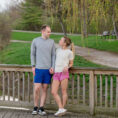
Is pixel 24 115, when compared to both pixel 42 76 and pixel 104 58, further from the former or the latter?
pixel 104 58

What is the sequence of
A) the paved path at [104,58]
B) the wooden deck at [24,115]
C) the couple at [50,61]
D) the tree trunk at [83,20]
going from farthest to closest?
the paved path at [104,58]
the wooden deck at [24,115]
the couple at [50,61]
the tree trunk at [83,20]

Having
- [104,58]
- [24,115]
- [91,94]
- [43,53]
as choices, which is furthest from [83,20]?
[104,58]

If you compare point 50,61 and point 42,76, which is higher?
point 50,61

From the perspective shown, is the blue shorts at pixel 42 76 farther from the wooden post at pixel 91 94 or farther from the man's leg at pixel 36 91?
the wooden post at pixel 91 94

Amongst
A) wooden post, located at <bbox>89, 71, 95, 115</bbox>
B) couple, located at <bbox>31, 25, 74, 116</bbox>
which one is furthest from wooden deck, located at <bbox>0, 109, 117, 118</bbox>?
couple, located at <bbox>31, 25, 74, 116</bbox>

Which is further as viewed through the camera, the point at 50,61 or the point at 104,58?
the point at 104,58

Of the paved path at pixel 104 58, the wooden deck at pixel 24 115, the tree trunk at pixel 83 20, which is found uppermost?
the tree trunk at pixel 83 20

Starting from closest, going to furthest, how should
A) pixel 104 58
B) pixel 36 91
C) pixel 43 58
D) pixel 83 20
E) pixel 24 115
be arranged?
pixel 83 20
pixel 43 58
pixel 36 91
pixel 24 115
pixel 104 58

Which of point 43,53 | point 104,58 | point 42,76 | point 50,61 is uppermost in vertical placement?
point 43,53

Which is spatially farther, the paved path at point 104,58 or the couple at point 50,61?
the paved path at point 104,58

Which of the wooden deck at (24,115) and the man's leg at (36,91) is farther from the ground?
the man's leg at (36,91)

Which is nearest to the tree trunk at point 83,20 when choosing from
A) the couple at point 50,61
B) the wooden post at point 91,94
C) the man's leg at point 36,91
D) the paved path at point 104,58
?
the couple at point 50,61

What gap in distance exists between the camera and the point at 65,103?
520 cm

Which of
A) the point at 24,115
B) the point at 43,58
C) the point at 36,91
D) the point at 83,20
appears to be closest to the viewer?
the point at 83,20
